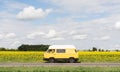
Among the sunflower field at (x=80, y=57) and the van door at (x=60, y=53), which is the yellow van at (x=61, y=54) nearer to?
the van door at (x=60, y=53)

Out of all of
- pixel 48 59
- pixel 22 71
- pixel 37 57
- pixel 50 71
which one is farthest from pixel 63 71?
pixel 37 57

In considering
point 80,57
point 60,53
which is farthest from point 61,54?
point 80,57

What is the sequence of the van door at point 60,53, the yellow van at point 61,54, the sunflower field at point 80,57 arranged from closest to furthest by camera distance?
the yellow van at point 61,54
the van door at point 60,53
the sunflower field at point 80,57

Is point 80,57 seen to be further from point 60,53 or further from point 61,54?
point 60,53

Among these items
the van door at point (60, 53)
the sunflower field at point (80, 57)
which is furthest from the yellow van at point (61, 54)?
the sunflower field at point (80, 57)

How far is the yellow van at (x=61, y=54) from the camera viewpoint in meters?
45.8

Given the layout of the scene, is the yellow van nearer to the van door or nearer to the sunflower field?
the van door

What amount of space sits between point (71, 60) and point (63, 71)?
1883cm

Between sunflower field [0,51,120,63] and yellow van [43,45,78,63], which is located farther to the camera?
sunflower field [0,51,120,63]

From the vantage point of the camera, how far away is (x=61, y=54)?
152 ft

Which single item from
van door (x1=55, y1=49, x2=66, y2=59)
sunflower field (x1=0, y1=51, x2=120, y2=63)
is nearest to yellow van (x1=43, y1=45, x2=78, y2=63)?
van door (x1=55, y1=49, x2=66, y2=59)

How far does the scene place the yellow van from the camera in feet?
150

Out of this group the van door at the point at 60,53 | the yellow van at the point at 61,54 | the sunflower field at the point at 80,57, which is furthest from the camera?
the sunflower field at the point at 80,57

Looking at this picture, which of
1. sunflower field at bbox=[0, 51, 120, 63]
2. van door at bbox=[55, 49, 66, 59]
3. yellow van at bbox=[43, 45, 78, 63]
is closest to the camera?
yellow van at bbox=[43, 45, 78, 63]
